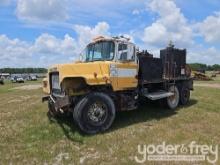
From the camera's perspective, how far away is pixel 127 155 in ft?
27.1

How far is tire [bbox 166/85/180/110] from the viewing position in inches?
548

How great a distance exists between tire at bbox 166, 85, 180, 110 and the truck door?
2680 millimetres

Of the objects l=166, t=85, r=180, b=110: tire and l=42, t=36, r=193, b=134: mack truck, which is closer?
l=42, t=36, r=193, b=134: mack truck

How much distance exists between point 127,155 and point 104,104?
7.90ft

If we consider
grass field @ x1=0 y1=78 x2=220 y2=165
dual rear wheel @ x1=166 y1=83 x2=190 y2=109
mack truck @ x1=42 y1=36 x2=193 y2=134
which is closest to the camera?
grass field @ x1=0 y1=78 x2=220 y2=165


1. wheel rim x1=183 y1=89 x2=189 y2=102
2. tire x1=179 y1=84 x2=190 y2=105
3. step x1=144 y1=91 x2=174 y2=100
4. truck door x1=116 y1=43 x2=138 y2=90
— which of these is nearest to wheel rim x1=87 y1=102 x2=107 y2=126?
truck door x1=116 y1=43 x2=138 y2=90

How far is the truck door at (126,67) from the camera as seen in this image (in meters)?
11.0

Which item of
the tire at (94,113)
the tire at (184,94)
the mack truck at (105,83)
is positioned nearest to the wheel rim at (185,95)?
the tire at (184,94)

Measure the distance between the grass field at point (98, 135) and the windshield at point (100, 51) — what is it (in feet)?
6.93

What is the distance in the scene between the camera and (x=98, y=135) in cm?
987

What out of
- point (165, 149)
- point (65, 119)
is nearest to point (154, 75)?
point (65, 119)

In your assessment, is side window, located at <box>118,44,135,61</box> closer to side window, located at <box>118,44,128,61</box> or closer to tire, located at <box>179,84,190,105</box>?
side window, located at <box>118,44,128,61</box>

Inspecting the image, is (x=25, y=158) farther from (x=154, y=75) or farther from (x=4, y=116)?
(x=154, y=75)

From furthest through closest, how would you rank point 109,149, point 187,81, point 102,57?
point 187,81, point 102,57, point 109,149
